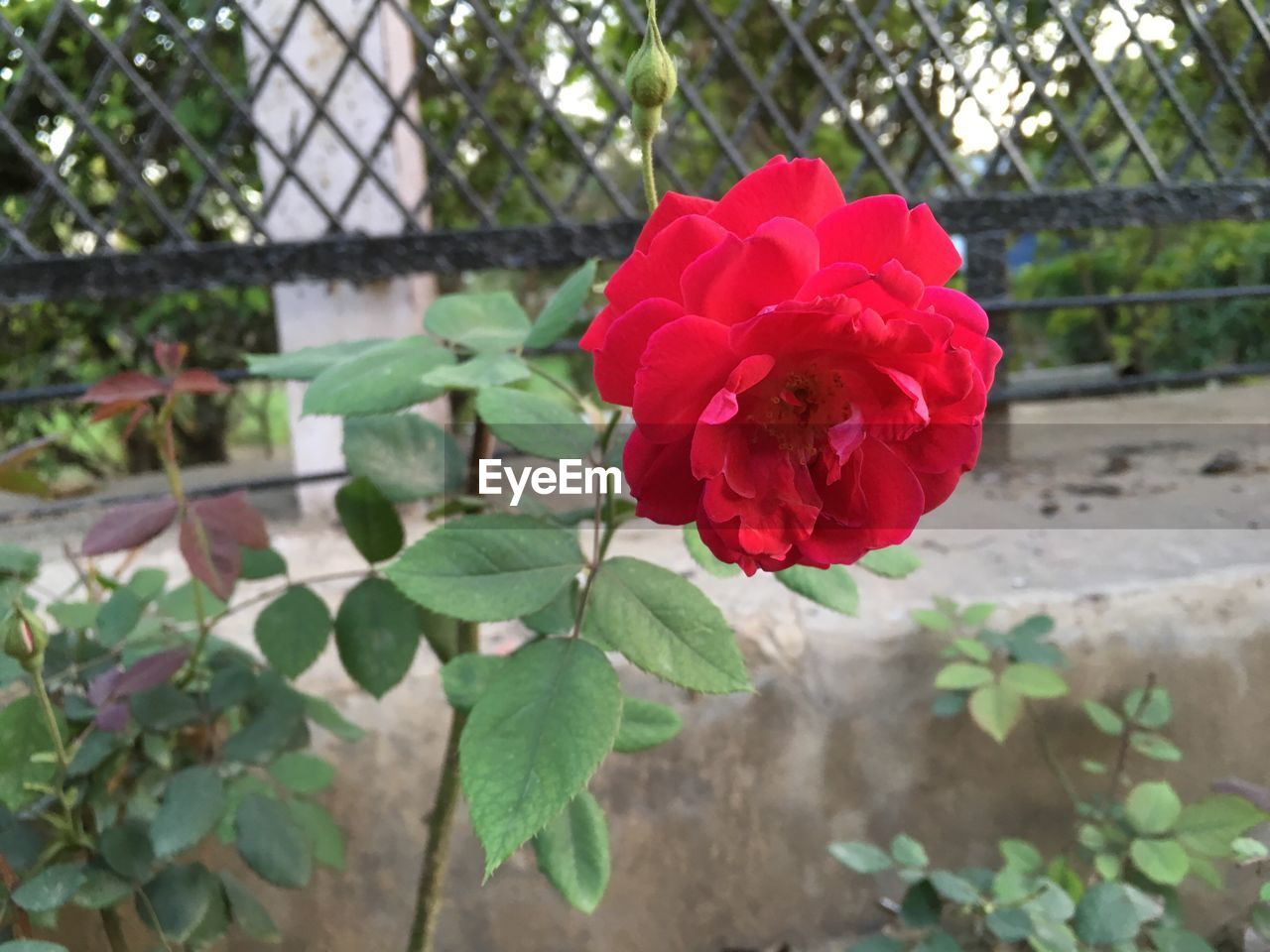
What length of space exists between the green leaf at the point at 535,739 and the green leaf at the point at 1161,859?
494mm

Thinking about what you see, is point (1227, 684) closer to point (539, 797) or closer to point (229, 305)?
point (539, 797)

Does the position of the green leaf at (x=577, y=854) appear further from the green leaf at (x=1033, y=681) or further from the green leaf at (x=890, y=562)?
the green leaf at (x=1033, y=681)

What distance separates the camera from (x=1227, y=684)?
81 centimetres

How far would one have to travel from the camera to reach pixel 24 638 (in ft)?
1.50

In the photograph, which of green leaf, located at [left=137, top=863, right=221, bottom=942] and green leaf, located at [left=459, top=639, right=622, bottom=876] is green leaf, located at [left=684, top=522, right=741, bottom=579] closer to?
green leaf, located at [left=459, top=639, right=622, bottom=876]

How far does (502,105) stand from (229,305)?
682mm

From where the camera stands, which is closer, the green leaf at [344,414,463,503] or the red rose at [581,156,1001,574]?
the red rose at [581,156,1001,574]

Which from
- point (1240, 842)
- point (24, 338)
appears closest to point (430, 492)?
point (1240, 842)

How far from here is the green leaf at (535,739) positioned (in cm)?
33

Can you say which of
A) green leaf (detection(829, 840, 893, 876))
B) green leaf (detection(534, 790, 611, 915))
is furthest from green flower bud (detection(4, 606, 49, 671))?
green leaf (detection(829, 840, 893, 876))

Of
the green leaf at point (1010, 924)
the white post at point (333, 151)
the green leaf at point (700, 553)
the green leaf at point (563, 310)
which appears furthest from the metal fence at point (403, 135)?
the green leaf at point (1010, 924)

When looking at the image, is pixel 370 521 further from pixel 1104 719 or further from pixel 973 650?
pixel 1104 719

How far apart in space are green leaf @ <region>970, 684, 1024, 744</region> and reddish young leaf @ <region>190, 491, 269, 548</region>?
549 millimetres

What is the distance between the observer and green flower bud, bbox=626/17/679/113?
38 centimetres
